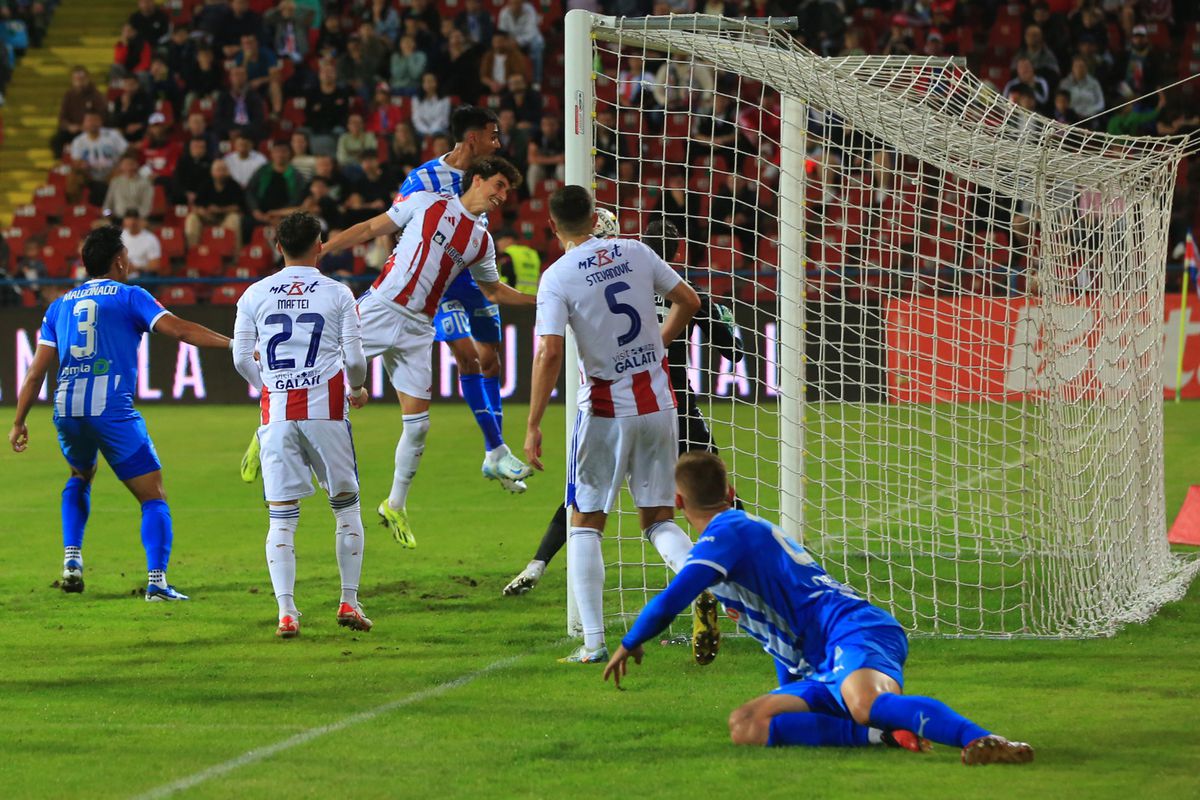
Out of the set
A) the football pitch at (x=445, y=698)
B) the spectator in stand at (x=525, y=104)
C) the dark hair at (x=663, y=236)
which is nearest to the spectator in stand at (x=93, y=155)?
the spectator in stand at (x=525, y=104)

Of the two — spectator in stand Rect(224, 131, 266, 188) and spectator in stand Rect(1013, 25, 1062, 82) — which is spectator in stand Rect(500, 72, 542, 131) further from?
spectator in stand Rect(1013, 25, 1062, 82)

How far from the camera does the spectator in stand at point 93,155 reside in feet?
75.2

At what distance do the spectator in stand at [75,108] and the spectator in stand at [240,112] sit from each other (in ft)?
7.17

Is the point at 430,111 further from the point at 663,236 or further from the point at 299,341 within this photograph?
the point at 299,341

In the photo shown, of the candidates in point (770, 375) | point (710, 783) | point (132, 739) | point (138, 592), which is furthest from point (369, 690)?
point (770, 375)

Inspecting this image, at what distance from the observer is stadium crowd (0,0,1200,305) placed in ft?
69.0

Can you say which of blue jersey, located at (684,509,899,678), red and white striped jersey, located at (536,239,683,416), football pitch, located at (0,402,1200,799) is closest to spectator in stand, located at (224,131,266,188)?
football pitch, located at (0,402,1200,799)

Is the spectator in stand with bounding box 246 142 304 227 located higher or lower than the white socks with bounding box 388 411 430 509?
higher

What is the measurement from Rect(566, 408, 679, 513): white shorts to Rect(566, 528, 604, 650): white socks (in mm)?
124

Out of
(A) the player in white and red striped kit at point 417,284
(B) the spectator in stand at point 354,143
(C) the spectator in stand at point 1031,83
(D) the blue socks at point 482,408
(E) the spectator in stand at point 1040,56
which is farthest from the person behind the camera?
(B) the spectator in stand at point 354,143

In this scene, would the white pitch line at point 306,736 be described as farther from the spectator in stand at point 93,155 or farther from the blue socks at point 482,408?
the spectator in stand at point 93,155

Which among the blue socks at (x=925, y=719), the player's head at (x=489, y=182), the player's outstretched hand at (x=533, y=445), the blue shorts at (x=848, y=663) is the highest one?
the player's head at (x=489, y=182)

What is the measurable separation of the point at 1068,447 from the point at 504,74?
16.2 meters

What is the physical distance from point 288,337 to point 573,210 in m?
1.52
